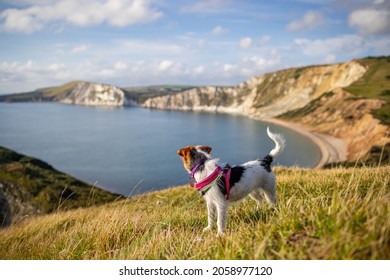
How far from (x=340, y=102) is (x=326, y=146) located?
2937 cm

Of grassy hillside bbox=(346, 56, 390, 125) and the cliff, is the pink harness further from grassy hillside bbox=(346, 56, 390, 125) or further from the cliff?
grassy hillside bbox=(346, 56, 390, 125)

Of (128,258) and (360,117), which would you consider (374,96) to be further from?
(128,258)

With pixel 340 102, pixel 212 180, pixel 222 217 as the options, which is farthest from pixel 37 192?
pixel 340 102

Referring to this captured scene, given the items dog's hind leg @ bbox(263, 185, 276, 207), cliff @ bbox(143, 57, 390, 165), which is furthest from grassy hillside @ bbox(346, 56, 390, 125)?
dog's hind leg @ bbox(263, 185, 276, 207)

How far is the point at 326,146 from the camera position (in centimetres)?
8900

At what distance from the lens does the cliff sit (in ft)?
277

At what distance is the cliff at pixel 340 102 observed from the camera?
277 ft

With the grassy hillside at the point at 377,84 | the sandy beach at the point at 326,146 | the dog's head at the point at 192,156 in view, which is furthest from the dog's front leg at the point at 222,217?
the grassy hillside at the point at 377,84

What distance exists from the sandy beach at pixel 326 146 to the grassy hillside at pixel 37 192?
44666 millimetres

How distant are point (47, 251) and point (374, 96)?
113 m

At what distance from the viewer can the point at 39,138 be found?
102188 millimetres

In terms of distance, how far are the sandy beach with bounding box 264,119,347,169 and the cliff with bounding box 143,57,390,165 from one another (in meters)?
1.62
